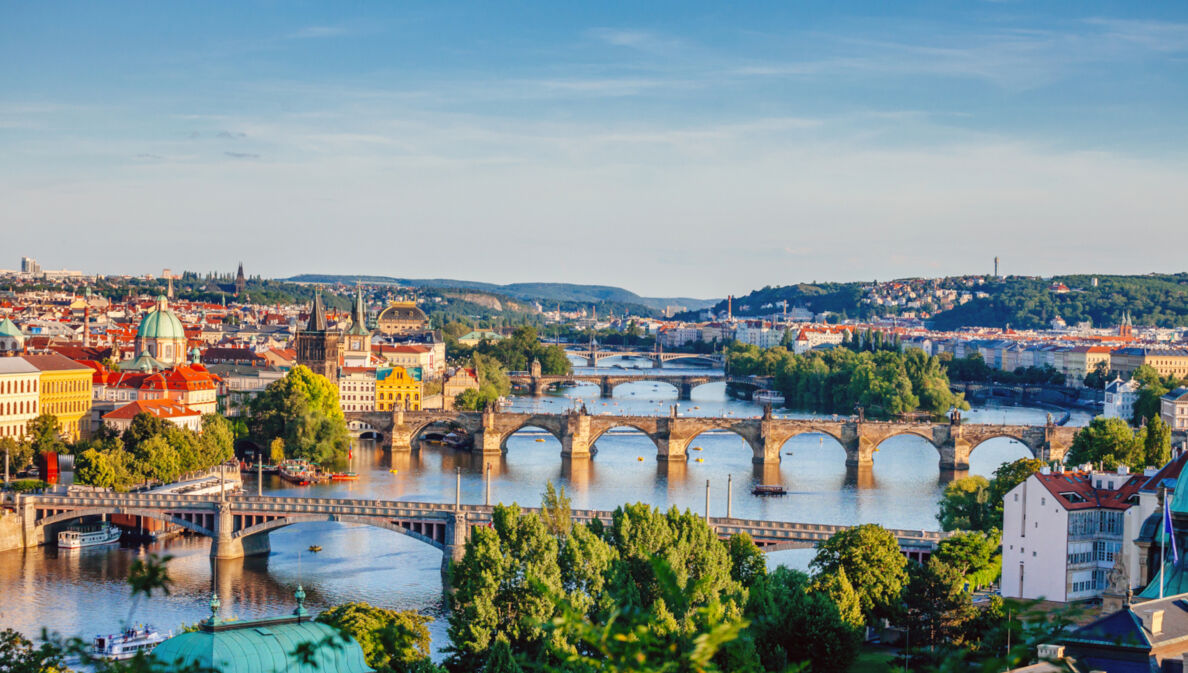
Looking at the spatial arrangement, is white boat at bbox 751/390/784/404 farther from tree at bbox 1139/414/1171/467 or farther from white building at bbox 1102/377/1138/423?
tree at bbox 1139/414/1171/467

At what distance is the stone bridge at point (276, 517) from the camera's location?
28.5 meters

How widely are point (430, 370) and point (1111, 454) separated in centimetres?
4688

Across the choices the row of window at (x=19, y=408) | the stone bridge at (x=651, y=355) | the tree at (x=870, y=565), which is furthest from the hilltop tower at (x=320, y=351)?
the stone bridge at (x=651, y=355)

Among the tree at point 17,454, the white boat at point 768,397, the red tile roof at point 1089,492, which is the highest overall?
the red tile roof at point 1089,492

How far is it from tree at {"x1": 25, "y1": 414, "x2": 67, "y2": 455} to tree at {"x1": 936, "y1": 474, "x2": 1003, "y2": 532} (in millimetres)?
22356

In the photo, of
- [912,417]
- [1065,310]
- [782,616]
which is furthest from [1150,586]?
[1065,310]

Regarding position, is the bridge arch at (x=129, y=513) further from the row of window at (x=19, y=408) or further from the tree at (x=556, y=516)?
the row of window at (x=19, y=408)

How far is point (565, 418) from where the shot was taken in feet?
167

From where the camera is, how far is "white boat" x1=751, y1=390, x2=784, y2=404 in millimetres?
→ 76250

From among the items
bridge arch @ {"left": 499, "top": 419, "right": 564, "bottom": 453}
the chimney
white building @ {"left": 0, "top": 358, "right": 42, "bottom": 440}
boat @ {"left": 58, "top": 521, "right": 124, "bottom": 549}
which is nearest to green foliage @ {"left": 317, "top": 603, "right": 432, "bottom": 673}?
the chimney

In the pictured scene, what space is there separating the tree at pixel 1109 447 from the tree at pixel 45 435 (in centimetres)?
2590

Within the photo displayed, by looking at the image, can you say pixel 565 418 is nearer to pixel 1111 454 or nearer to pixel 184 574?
pixel 1111 454

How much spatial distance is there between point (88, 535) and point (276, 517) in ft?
14.7

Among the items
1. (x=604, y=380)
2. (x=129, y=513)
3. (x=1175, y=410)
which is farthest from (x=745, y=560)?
(x=604, y=380)
